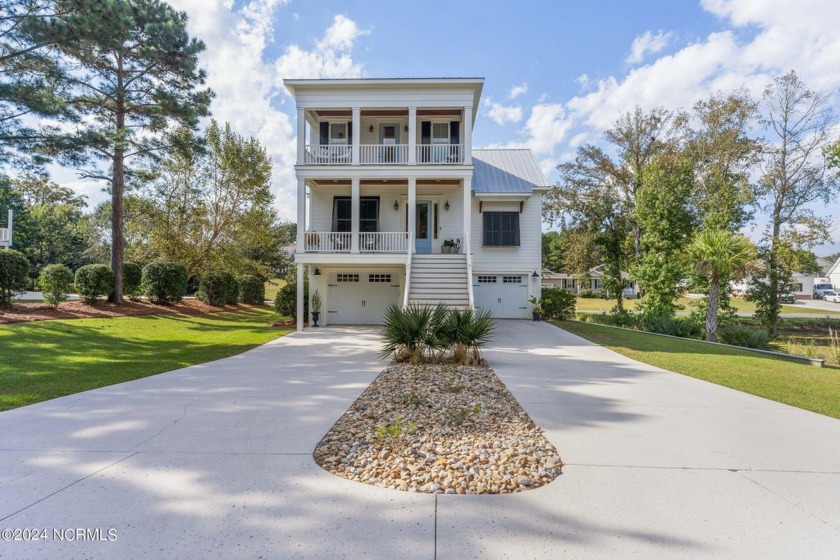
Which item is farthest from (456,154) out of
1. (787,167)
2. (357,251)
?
(787,167)

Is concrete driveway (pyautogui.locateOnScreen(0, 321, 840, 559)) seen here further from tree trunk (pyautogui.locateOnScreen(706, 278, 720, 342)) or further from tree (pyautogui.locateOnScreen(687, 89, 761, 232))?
tree (pyautogui.locateOnScreen(687, 89, 761, 232))

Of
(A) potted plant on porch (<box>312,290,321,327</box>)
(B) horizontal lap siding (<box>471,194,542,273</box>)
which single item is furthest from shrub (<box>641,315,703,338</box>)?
(A) potted plant on porch (<box>312,290,321,327</box>)

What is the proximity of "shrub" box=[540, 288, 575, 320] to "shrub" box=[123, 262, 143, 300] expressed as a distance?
19616mm

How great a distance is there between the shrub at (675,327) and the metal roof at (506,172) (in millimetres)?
7575

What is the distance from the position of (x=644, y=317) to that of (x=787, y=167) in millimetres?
10698

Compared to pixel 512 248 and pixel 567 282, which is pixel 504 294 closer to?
pixel 512 248

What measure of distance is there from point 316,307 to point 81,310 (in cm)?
947

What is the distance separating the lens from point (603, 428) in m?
4.47

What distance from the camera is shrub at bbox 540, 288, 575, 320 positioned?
16.8 meters

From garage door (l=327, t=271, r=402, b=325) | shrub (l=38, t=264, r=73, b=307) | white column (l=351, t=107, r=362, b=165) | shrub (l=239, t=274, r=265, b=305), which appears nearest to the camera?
white column (l=351, t=107, r=362, b=165)

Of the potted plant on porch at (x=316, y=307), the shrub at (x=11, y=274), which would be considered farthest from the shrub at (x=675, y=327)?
the shrub at (x=11, y=274)

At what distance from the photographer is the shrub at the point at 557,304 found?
16797 millimetres

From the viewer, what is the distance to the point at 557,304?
55.1ft

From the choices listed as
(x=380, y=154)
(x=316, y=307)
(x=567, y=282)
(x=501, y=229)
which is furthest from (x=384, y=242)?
(x=567, y=282)
